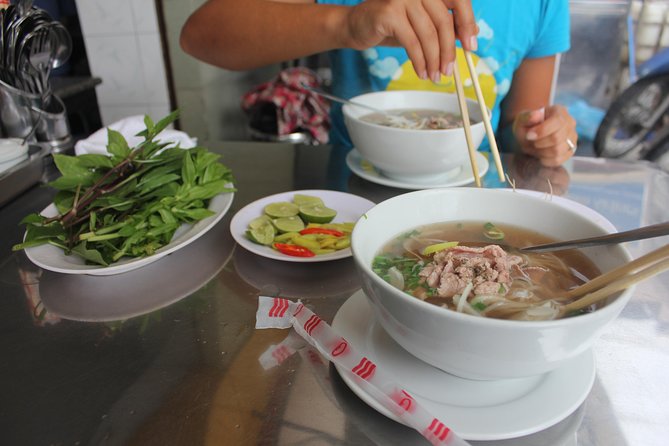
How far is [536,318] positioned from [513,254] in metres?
0.18

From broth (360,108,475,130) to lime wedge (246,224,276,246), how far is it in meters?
0.48

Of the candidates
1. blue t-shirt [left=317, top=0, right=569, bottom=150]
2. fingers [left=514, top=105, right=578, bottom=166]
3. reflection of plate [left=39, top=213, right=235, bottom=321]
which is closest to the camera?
reflection of plate [left=39, top=213, right=235, bottom=321]

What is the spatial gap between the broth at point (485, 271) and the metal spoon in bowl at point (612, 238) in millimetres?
13

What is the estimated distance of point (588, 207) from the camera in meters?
1.20

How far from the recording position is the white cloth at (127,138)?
1.31m

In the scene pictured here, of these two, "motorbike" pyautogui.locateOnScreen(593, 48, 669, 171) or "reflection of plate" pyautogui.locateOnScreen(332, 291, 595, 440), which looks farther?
"motorbike" pyautogui.locateOnScreen(593, 48, 669, 171)

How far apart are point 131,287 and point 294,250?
0.31 metres

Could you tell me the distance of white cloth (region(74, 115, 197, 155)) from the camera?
1.31m

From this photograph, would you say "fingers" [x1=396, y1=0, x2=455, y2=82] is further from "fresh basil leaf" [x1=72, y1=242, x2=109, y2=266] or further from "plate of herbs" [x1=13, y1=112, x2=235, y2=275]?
"fresh basil leaf" [x1=72, y1=242, x2=109, y2=266]

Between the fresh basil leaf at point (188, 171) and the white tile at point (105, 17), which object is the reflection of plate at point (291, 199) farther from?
the white tile at point (105, 17)

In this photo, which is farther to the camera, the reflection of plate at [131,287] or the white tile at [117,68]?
the white tile at [117,68]

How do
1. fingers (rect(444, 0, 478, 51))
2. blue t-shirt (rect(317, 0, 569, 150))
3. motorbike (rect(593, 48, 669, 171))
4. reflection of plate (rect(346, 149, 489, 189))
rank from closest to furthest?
fingers (rect(444, 0, 478, 51)), reflection of plate (rect(346, 149, 489, 189)), blue t-shirt (rect(317, 0, 569, 150)), motorbike (rect(593, 48, 669, 171))

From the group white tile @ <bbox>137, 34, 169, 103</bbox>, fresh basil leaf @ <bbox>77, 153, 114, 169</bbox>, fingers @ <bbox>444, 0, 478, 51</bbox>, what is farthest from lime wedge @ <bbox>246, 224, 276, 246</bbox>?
white tile @ <bbox>137, 34, 169, 103</bbox>

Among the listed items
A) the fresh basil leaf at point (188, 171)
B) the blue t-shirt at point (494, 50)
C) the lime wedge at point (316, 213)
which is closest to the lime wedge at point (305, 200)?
the lime wedge at point (316, 213)
